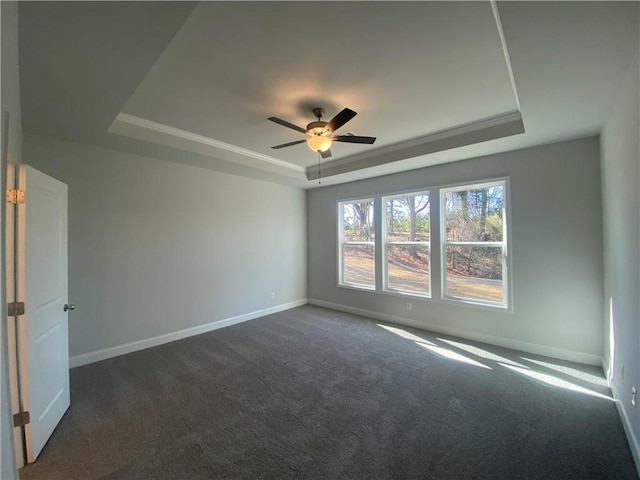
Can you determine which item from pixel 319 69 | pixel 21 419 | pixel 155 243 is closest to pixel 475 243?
pixel 319 69

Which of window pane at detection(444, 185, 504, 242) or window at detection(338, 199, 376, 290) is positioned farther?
window at detection(338, 199, 376, 290)

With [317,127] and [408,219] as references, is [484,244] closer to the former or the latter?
[408,219]

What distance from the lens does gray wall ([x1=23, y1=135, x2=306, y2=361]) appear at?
10.6ft

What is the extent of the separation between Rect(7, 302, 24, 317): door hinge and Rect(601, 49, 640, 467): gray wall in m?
4.04

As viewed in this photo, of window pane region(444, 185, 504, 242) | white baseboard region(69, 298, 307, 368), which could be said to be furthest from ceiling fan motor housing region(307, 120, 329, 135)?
white baseboard region(69, 298, 307, 368)

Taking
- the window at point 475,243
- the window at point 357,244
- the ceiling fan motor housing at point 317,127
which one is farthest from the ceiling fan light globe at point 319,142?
the window at point 357,244

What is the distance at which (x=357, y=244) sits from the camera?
18.1 feet

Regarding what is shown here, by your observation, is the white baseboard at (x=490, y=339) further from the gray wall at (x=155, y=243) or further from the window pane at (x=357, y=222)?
the gray wall at (x=155, y=243)

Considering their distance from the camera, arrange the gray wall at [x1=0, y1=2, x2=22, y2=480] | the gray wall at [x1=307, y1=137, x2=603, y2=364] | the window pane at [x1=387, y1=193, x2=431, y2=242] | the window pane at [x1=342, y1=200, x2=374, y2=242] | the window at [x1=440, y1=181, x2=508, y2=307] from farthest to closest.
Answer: the window pane at [x1=342, y1=200, x2=374, y2=242], the window pane at [x1=387, y1=193, x2=431, y2=242], the window at [x1=440, y1=181, x2=508, y2=307], the gray wall at [x1=307, y1=137, x2=603, y2=364], the gray wall at [x1=0, y1=2, x2=22, y2=480]

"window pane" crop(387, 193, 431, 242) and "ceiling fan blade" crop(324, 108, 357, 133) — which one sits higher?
"ceiling fan blade" crop(324, 108, 357, 133)

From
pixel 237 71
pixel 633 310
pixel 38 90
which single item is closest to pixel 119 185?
pixel 38 90

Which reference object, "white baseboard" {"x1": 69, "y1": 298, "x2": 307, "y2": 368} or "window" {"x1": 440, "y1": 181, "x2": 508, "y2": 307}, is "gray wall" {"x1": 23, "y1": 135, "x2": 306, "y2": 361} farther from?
"window" {"x1": 440, "y1": 181, "x2": 508, "y2": 307}

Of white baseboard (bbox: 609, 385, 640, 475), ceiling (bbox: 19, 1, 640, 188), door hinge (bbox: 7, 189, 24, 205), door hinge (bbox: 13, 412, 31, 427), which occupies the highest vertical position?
ceiling (bbox: 19, 1, 640, 188)

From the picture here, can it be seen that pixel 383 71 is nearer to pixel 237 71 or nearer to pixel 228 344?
pixel 237 71
